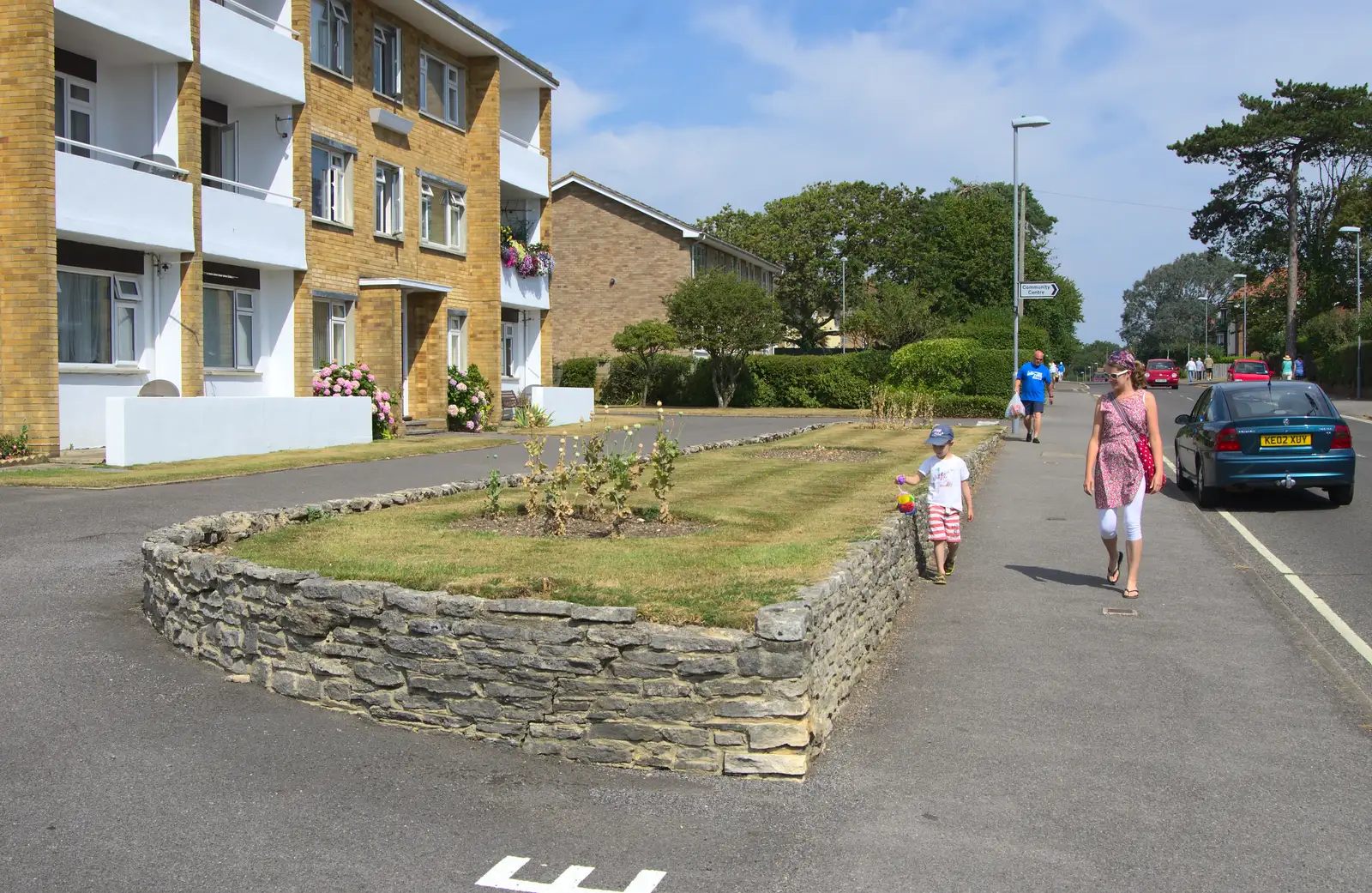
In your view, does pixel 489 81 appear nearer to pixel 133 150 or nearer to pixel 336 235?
pixel 336 235

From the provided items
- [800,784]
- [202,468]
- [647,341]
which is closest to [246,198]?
[202,468]

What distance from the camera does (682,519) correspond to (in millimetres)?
10961

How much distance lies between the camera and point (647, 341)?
45.0m

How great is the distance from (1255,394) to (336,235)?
18.0 m

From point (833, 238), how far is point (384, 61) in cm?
5419

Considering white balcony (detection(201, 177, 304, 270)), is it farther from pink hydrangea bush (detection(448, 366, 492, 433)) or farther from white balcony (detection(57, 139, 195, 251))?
pink hydrangea bush (detection(448, 366, 492, 433))

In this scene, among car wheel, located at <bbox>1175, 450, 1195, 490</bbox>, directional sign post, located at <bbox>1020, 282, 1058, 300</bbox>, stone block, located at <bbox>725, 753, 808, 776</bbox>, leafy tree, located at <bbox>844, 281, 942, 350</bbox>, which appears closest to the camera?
stone block, located at <bbox>725, 753, 808, 776</bbox>

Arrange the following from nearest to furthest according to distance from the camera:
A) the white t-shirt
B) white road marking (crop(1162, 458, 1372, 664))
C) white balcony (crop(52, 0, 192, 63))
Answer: white road marking (crop(1162, 458, 1372, 664))
the white t-shirt
white balcony (crop(52, 0, 192, 63))

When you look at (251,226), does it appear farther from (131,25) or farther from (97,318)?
(131,25)

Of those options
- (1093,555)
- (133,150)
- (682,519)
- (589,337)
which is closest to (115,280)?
(133,150)

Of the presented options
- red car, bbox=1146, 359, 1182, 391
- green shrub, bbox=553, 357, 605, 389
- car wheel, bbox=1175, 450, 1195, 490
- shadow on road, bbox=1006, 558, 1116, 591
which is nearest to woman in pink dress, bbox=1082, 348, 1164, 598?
shadow on road, bbox=1006, 558, 1116, 591

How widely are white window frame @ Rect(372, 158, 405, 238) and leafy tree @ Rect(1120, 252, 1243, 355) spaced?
12932 cm

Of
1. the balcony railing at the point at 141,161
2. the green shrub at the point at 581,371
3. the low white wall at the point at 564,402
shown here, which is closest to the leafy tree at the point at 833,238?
the green shrub at the point at 581,371

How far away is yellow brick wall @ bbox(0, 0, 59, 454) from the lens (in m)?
18.0
